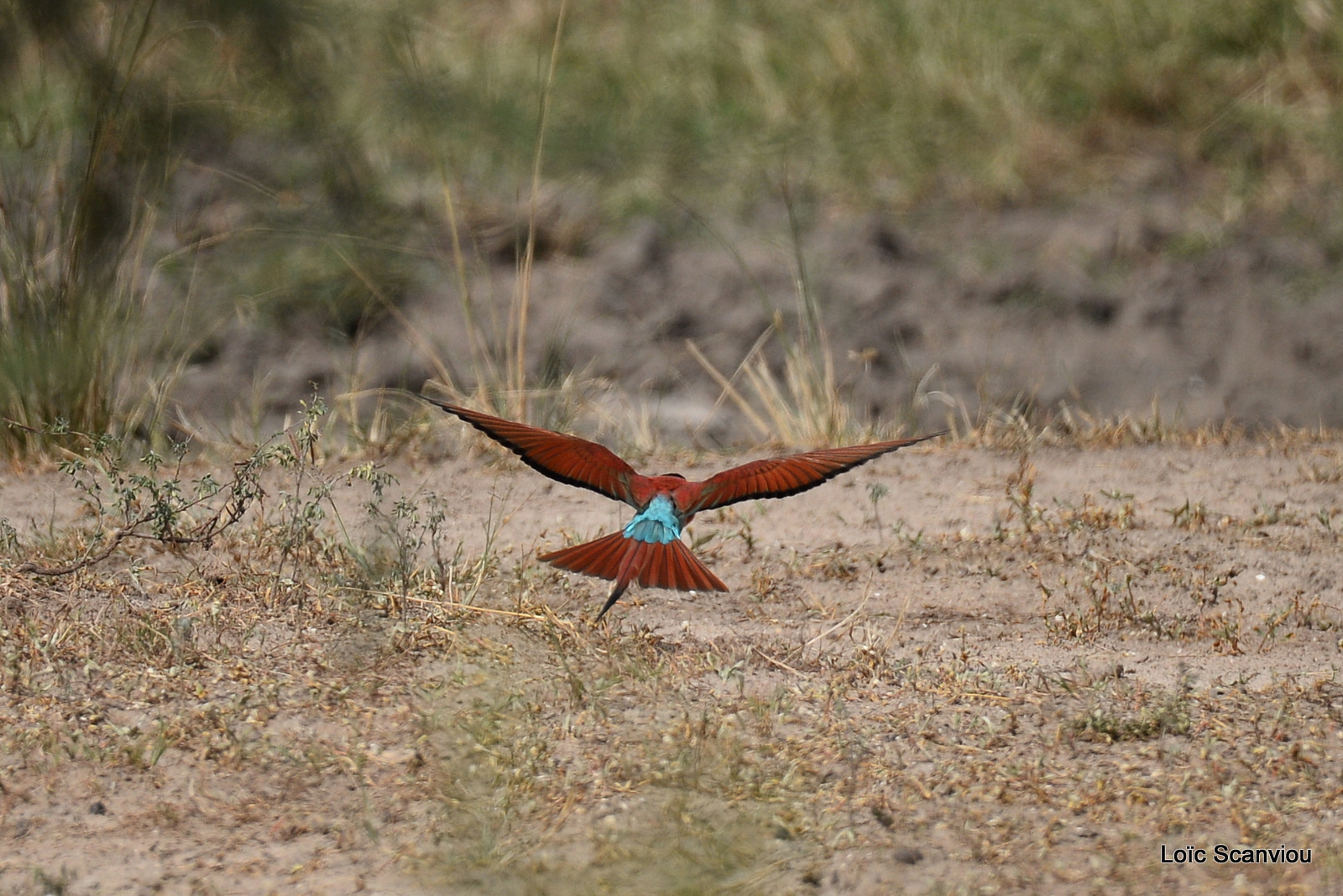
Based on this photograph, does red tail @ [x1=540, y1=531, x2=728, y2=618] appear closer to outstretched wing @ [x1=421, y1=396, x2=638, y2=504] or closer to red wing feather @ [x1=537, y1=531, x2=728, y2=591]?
red wing feather @ [x1=537, y1=531, x2=728, y2=591]

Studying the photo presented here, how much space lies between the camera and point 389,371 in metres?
6.20

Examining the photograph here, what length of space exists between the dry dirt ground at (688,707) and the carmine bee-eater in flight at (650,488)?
0.73 feet

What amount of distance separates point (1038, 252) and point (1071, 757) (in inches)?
163

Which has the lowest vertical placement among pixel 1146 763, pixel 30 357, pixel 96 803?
pixel 96 803

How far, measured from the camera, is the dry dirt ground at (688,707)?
235cm

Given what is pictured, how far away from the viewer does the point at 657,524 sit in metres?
2.93

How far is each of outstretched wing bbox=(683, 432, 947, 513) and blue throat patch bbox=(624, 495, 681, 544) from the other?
77mm

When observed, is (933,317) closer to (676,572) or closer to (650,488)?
(650,488)

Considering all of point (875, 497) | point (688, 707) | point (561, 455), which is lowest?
point (688, 707)

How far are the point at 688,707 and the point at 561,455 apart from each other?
20.7 inches

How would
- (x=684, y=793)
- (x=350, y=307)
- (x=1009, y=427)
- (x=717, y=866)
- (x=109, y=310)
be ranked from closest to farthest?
(x=717, y=866) < (x=684, y=793) < (x=109, y=310) < (x=1009, y=427) < (x=350, y=307)

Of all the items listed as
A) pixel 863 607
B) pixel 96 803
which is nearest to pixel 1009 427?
pixel 863 607

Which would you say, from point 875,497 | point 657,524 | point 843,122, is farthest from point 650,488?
point 843,122

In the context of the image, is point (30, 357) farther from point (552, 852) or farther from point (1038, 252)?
point (1038, 252)
